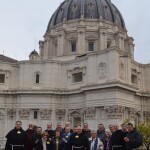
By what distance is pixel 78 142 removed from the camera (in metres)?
9.92

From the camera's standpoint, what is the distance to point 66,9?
51406 mm

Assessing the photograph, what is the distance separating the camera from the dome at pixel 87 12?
4916 centimetres

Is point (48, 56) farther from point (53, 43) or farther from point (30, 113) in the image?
point (30, 113)

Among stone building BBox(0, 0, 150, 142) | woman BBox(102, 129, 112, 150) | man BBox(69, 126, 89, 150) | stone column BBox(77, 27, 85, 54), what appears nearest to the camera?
man BBox(69, 126, 89, 150)

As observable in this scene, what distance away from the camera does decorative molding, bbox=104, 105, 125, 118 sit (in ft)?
102

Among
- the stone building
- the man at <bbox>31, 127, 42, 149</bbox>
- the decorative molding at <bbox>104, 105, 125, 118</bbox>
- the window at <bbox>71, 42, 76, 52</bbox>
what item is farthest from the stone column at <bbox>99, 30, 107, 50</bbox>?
the man at <bbox>31, 127, 42, 149</bbox>

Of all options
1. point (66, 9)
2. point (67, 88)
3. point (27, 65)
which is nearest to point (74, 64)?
point (67, 88)

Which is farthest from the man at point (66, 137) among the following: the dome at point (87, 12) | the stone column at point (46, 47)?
the dome at point (87, 12)

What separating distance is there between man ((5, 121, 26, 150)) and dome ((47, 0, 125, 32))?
40.1 metres

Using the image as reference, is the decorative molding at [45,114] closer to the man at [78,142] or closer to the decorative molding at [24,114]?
the decorative molding at [24,114]

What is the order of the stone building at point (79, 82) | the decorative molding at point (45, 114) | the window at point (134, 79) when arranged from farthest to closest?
the window at point (134, 79), the decorative molding at point (45, 114), the stone building at point (79, 82)

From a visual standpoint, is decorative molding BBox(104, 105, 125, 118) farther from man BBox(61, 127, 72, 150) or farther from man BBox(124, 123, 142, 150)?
man BBox(124, 123, 142, 150)

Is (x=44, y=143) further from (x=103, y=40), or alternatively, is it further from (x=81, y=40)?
(x=103, y=40)

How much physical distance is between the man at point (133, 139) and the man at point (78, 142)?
1557 mm
